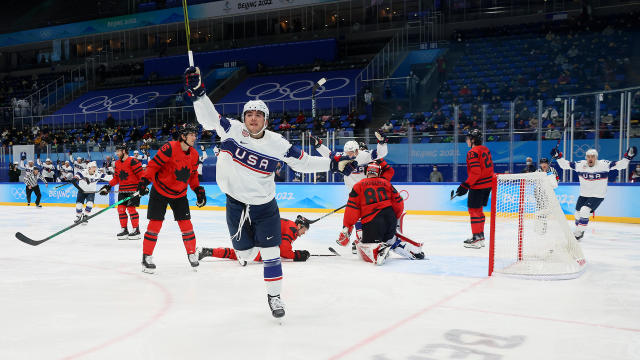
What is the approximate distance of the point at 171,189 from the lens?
5875 millimetres

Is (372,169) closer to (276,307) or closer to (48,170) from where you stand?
(276,307)

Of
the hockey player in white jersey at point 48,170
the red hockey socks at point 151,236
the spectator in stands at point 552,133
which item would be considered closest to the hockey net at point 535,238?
the red hockey socks at point 151,236

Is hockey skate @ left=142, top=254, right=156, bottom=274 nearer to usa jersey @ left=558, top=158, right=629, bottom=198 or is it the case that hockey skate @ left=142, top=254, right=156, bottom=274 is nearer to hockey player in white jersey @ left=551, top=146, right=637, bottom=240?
hockey player in white jersey @ left=551, top=146, right=637, bottom=240

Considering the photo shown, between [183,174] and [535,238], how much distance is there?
4.43 metres

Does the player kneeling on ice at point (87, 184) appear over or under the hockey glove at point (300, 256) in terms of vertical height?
over

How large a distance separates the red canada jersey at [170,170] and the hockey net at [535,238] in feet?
11.0

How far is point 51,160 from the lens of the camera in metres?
17.9

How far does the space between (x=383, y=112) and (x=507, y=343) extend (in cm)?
1565

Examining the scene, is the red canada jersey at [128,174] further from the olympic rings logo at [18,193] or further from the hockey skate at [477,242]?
the olympic rings logo at [18,193]

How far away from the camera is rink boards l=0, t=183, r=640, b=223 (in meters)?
11.0

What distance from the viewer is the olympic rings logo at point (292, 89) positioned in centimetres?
2253

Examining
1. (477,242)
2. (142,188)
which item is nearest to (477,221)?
(477,242)

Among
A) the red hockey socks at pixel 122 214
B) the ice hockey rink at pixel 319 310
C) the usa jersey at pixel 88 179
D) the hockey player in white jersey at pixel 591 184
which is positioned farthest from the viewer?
the usa jersey at pixel 88 179

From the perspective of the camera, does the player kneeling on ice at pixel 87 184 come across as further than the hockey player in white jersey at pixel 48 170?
No
